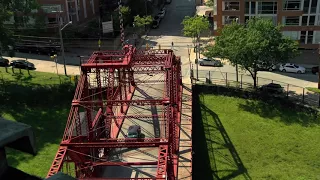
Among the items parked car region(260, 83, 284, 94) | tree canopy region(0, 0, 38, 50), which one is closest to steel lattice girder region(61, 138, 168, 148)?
parked car region(260, 83, 284, 94)

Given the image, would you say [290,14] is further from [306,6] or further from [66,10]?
[66,10]

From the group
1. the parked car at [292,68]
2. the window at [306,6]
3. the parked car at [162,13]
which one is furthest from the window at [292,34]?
the parked car at [162,13]

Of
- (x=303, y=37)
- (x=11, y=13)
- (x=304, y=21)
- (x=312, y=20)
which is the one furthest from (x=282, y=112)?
(x=11, y=13)

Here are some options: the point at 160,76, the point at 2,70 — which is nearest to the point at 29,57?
the point at 2,70

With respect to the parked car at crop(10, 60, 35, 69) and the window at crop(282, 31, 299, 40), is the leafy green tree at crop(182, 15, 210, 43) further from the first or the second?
the parked car at crop(10, 60, 35, 69)

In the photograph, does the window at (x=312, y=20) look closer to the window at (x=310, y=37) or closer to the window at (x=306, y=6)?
the window at (x=306, y=6)

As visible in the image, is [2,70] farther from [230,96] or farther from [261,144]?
[261,144]

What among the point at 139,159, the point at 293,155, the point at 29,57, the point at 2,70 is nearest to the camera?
the point at 139,159
